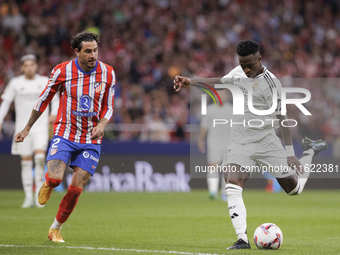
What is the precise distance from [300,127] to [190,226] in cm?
956

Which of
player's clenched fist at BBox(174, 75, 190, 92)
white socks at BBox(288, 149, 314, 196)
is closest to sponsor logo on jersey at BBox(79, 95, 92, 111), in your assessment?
player's clenched fist at BBox(174, 75, 190, 92)

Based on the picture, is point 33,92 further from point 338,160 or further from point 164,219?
point 338,160

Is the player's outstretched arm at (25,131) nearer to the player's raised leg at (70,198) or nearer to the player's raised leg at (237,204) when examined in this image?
the player's raised leg at (70,198)

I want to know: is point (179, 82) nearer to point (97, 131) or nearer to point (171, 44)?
point (97, 131)

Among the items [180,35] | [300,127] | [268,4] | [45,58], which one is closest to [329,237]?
[300,127]

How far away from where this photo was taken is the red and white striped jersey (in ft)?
21.8

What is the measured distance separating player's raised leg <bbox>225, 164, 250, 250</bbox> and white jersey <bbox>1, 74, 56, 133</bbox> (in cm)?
555

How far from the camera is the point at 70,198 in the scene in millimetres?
6605

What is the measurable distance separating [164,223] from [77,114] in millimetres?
2861

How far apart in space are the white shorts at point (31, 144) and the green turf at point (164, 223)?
105 cm

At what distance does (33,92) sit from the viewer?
10.8m

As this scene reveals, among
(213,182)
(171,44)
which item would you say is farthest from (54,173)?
(171,44)

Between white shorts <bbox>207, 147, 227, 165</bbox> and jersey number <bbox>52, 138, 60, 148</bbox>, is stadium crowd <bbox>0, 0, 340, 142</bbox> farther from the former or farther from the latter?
jersey number <bbox>52, 138, 60, 148</bbox>

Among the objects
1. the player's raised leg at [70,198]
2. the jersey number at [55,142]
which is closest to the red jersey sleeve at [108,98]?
the jersey number at [55,142]
